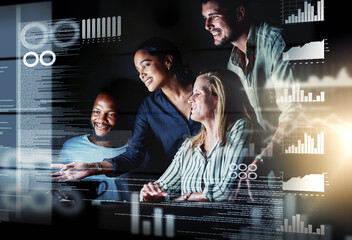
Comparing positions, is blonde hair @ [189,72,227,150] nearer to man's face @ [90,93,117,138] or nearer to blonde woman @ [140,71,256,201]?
blonde woman @ [140,71,256,201]

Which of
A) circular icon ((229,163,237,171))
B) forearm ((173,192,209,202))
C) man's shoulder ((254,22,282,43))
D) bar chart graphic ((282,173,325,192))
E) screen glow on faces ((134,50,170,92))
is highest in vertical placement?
man's shoulder ((254,22,282,43))

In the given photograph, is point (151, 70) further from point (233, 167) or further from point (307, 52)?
point (307, 52)

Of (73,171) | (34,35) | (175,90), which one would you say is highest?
(34,35)

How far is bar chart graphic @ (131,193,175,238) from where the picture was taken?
1.98m

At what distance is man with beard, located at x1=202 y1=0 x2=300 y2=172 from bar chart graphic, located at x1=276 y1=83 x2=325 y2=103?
0.6 inches

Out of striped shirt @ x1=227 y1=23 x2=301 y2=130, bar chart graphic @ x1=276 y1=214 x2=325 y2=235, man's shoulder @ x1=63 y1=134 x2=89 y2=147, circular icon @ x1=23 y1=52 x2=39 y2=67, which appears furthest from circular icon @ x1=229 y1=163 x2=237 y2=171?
circular icon @ x1=23 y1=52 x2=39 y2=67

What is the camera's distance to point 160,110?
1999mm

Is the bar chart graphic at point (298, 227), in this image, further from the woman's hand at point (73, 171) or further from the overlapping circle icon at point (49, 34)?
the overlapping circle icon at point (49, 34)

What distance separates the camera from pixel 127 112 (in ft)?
6.68

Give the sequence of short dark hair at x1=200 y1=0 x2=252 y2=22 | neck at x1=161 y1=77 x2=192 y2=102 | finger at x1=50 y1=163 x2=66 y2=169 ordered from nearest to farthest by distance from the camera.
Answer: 1. short dark hair at x1=200 y1=0 x2=252 y2=22
2. neck at x1=161 y1=77 x2=192 y2=102
3. finger at x1=50 y1=163 x2=66 y2=169

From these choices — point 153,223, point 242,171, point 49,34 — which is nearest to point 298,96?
point 242,171

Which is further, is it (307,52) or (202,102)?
(202,102)

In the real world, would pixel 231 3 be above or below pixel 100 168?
above

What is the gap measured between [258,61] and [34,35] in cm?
125
